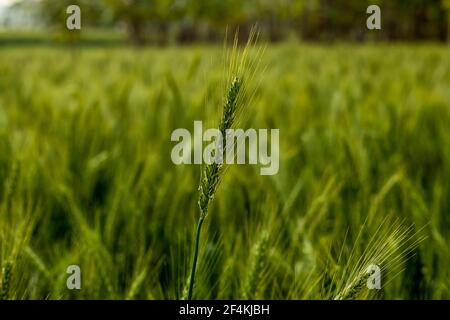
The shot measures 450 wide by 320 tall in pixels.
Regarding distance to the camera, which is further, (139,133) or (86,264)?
(139,133)

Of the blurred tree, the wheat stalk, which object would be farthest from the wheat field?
the blurred tree

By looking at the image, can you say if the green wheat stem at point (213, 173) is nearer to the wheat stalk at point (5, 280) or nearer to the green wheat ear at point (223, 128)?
the green wheat ear at point (223, 128)

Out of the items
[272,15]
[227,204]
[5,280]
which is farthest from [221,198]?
[272,15]

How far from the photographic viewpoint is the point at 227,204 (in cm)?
82

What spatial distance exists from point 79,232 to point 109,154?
34 centimetres

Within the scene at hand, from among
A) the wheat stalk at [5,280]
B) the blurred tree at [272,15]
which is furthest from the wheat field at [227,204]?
the blurred tree at [272,15]

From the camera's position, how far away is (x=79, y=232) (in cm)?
72

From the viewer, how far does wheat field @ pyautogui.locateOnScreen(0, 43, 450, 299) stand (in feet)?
1.82

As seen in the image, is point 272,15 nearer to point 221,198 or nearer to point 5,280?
point 221,198

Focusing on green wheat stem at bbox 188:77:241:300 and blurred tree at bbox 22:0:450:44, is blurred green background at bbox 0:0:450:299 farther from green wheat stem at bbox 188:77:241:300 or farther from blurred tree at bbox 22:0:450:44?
blurred tree at bbox 22:0:450:44

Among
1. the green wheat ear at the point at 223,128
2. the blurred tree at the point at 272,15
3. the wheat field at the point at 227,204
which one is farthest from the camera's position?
the blurred tree at the point at 272,15

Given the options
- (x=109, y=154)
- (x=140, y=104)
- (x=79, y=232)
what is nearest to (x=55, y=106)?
(x=140, y=104)

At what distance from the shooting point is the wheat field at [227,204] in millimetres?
556

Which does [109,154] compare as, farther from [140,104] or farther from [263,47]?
[263,47]
